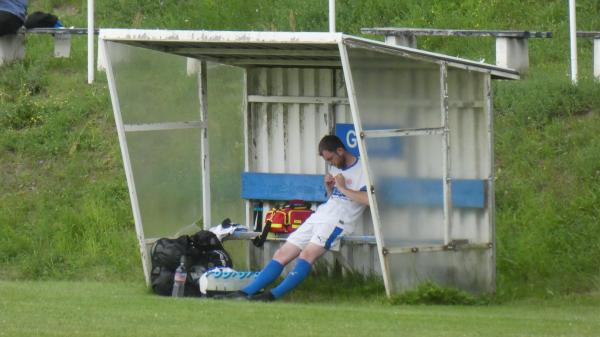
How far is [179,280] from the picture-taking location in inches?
485

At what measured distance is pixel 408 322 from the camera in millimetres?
10219

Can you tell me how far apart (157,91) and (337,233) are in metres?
2.21

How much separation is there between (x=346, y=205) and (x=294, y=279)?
0.79 meters

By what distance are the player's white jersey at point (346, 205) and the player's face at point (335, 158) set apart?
0.18 ft

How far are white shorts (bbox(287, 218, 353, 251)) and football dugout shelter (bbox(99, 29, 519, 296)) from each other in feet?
0.64

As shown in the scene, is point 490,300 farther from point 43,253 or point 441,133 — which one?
point 43,253

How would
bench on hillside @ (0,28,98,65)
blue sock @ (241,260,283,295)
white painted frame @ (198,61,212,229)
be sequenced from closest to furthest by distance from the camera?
blue sock @ (241,260,283,295) → white painted frame @ (198,61,212,229) → bench on hillside @ (0,28,98,65)

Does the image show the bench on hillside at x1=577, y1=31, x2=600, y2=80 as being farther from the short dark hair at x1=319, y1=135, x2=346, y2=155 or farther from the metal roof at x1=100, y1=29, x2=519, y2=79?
the short dark hair at x1=319, y1=135, x2=346, y2=155

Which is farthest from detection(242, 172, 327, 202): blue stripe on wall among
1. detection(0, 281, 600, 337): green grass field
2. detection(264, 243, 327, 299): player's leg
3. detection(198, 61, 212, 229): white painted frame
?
detection(0, 281, 600, 337): green grass field

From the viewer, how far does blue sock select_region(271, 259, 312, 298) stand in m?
11.9

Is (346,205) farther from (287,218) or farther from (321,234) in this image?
(287,218)

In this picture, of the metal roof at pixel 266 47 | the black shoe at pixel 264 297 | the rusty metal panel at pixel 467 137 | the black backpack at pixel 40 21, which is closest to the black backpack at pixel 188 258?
the black shoe at pixel 264 297

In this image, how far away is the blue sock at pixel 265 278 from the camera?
12.0 m

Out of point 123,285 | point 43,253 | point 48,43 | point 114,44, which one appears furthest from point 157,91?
point 48,43
